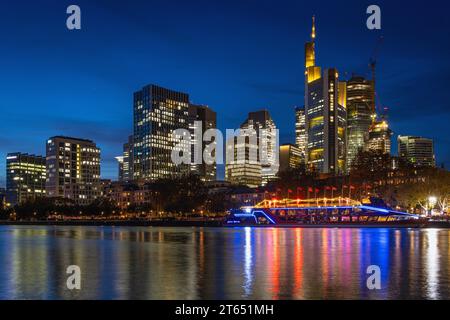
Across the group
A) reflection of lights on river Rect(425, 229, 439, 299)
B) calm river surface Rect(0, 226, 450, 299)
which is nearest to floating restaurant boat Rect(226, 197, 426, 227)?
reflection of lights on river Rect(425, 229, 439, 299)

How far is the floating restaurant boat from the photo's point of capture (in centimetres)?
13875

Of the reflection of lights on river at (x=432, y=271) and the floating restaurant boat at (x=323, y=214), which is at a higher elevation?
the reflection of lights on river at (x=432, y=271)

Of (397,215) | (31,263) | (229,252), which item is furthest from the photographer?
(397,215)

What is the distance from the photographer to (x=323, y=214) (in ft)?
519

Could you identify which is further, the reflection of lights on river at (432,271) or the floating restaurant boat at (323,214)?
the floating restaurant boat at (323,214)

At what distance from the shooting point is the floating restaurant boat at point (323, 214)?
455 ft

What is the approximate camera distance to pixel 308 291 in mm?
27641

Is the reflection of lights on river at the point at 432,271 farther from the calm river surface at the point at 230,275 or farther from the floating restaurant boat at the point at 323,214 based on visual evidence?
the floating restaurant boat at the point at 323,214

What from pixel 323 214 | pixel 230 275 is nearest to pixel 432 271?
pixel 230 275

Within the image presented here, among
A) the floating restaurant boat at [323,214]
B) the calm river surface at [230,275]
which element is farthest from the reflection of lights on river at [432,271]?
the floating restaurant boat at [323,214]

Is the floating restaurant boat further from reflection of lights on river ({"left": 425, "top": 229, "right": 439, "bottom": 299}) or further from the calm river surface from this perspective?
the calm river surface
